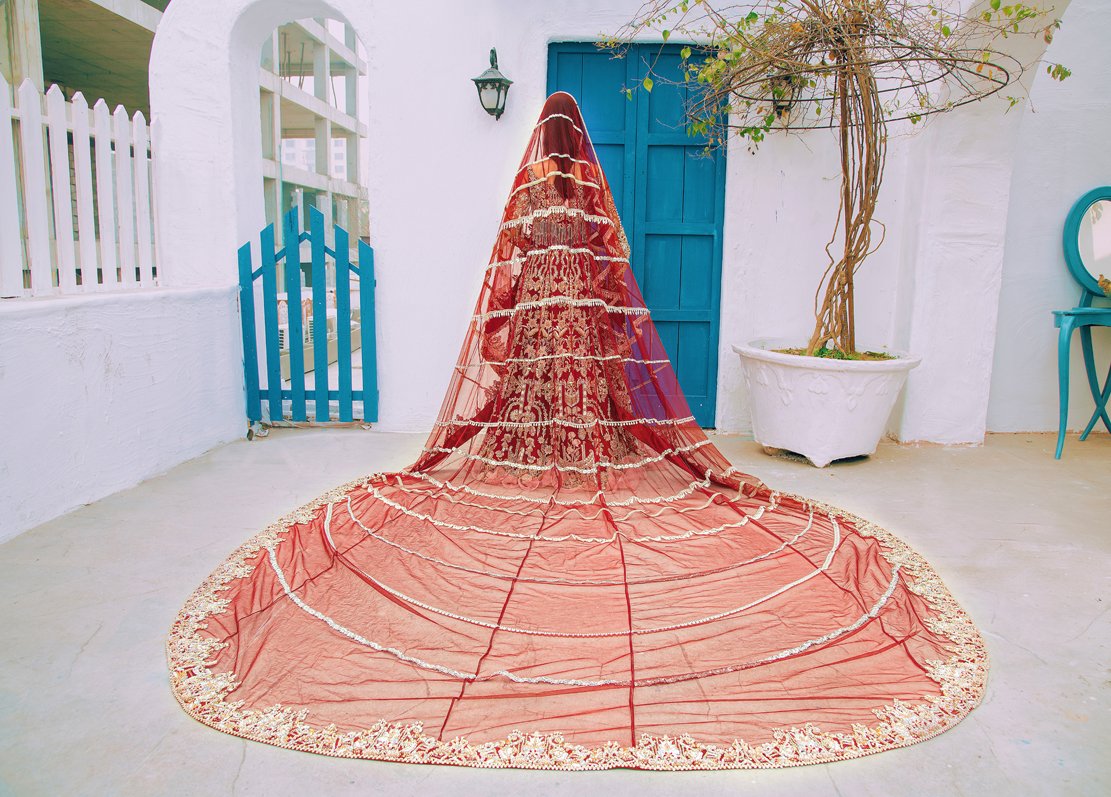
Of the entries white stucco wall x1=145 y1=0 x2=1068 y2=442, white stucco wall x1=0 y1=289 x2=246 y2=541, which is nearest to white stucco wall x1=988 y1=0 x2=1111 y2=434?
white stucco wall x1=145 y1=0 x2=1068 y2=442

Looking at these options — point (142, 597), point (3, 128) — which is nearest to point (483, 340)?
point (142, 597)

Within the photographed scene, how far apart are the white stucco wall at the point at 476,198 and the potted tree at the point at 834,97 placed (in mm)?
212

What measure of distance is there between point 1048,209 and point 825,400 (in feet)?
6.65

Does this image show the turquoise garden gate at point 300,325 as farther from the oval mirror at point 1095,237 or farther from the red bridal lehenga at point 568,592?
the oval mirror at point 1095,237

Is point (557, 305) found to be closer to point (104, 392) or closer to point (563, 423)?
point (563, 423)

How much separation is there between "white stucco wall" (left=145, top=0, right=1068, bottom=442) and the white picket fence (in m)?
0.50

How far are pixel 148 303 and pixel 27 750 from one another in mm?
2452

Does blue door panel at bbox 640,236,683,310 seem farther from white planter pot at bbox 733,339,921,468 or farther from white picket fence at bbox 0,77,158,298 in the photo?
white picket fence at bbox 0,77,158,298

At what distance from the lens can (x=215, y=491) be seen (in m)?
3.56

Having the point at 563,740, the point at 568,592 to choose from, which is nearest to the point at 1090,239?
the point at 568,592

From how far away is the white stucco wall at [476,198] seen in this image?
4.42 m

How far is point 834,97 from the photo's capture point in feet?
13.0

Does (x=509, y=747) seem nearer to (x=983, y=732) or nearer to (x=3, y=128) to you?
(x=983, y=732)

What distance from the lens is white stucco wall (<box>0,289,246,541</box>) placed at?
9.63ft
